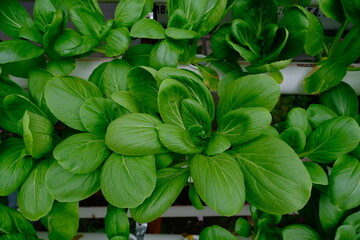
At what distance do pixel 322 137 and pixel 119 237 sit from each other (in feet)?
1.37

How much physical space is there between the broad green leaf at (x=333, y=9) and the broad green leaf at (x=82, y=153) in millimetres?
497

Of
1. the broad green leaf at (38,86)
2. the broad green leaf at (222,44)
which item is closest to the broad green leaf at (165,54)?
the broad green leaf at (222,44)

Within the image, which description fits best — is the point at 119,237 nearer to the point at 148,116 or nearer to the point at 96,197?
the point at 148,116

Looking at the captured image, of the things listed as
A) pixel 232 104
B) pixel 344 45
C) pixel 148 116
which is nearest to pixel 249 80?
pixel 232 104

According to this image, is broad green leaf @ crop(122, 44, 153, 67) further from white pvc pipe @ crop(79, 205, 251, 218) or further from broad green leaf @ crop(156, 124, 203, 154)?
white pvc pipe @ crop(79, 205, 251, 218)

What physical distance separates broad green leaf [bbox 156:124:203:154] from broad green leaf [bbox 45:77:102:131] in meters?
0.15

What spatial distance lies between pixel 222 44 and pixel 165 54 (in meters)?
0.14

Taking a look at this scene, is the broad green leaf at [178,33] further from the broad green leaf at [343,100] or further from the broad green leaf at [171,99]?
the broad green leaf at [343,100]

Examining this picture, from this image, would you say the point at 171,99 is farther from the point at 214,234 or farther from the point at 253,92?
the point at 214,234

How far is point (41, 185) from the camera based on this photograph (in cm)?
52

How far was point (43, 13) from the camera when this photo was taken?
1.94ft

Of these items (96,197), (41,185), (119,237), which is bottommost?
(96,197)

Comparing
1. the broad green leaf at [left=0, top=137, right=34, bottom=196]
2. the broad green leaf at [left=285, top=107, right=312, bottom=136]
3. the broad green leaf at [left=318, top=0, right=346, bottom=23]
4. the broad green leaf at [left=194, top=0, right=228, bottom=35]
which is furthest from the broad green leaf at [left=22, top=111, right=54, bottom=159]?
the broad green leaf at [left=318, top=0, right=346, bottom=23]

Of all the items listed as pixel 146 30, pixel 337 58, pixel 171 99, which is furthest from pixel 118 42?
pixel 337 58
